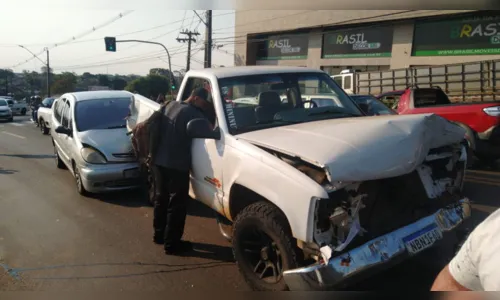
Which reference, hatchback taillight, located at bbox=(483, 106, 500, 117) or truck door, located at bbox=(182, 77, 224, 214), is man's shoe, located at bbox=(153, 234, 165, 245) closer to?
truck door, located at bbox=(182, 77, 224, 214)

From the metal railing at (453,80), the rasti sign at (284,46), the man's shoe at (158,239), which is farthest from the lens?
the rasti sign at (284,46)

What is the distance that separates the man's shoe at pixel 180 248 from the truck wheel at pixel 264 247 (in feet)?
3.61

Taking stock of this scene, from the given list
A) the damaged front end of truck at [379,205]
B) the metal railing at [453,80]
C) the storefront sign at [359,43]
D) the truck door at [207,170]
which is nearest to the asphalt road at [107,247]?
the damaged front end of truck at [379,205]

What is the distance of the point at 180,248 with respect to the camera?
4246 mm

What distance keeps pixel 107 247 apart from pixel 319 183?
291cm

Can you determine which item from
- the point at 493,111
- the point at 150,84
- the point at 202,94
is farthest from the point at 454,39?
the point at 202,94

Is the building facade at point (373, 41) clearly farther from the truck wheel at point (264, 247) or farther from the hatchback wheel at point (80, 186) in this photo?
the truck wheel at point (264, 247)

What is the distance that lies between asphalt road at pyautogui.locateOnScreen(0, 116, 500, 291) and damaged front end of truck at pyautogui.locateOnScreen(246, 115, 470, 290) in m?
0.41

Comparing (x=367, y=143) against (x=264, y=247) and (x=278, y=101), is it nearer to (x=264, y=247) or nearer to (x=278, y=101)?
(x=264, y=247)

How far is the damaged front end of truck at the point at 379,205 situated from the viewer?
2.56 meters

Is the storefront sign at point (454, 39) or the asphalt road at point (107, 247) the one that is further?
the storefront sign at point (454, 39)

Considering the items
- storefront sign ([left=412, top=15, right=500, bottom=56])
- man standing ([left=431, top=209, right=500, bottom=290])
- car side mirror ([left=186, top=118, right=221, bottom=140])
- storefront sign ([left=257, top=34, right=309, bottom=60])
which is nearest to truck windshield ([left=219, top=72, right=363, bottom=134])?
car side mirror ([left=186, top=118, right=221, bottom=140])

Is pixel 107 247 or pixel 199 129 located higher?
pixel 199 129

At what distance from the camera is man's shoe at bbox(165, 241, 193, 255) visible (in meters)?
4.19
